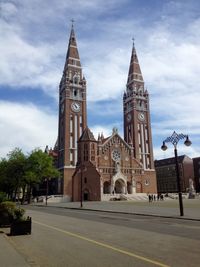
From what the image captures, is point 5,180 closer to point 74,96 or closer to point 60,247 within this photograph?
point 74,96

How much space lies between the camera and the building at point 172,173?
116 m

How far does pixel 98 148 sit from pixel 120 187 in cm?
1240

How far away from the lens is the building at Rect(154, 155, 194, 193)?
116 m

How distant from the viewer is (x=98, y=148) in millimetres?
81688

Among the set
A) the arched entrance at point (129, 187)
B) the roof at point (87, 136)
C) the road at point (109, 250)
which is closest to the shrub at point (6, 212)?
the road at point (109, 250)

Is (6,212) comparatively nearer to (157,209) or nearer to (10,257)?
(10,257)

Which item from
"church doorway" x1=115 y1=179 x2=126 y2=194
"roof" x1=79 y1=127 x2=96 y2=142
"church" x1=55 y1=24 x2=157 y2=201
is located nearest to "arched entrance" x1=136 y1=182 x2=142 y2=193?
"church" x1=55 y1=24 x2=157 y2=201

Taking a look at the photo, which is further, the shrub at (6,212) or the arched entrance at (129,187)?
the arched entrance at (129,187)

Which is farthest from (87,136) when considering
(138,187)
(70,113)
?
(138,187)

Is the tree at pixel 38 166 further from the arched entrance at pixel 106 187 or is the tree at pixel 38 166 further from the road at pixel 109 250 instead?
the road at pixel 109 250

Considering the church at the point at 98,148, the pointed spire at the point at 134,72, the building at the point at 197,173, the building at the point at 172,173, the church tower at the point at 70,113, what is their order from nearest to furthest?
the church at the point at 98,148, the church tower at the point at 70,113, the pointed spire at the point at 134,72, the building at the point at 197,173, the building at the point at 172,173

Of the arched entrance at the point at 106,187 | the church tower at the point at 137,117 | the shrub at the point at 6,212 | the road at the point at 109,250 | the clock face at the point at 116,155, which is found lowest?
the road at the point at 109,250

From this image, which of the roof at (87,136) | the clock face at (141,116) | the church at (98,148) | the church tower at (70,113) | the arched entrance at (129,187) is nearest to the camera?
the church at (98,148)

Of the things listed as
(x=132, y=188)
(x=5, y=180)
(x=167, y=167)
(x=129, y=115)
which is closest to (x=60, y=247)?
(x=5, y=180)
